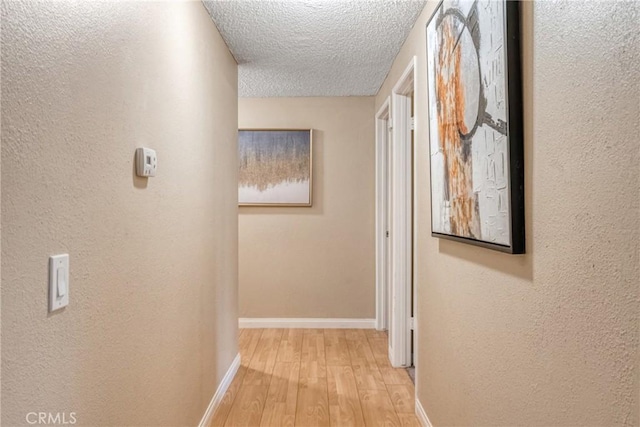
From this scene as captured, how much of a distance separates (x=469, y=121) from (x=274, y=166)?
2.71 m

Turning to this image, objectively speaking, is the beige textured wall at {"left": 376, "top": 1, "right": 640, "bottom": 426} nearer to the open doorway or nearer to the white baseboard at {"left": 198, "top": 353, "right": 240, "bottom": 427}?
the white baseboard at {"left": 198, "top": 353, "right": 240, "bottom": 427}

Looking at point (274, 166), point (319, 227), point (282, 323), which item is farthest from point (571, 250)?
point (282, 323)

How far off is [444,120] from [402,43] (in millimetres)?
1194

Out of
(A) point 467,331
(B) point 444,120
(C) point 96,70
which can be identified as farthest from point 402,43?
(C) point 96,70

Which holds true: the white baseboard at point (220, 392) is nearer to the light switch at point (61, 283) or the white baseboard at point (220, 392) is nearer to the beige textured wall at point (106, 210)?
the beige textured wall at point (106, 210)

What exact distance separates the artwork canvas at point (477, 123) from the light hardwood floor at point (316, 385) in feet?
4.07

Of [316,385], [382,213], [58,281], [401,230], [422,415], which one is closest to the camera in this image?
[58,281]

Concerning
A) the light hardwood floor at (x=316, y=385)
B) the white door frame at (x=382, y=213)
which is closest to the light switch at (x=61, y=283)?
the light hardwood floor at (x=316, y=385)

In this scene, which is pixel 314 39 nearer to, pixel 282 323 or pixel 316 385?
pixel 316 385

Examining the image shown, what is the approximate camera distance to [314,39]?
2611 millimetres

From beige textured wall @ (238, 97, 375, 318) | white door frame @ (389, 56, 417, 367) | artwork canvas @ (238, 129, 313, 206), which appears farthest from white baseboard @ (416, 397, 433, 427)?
artwork canvas @ (238, 129, 313, 206)

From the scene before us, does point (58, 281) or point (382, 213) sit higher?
point (382, 213)

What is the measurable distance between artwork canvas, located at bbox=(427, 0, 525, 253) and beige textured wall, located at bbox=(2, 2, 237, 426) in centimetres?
112

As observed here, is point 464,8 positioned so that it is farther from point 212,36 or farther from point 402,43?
point 212,36
